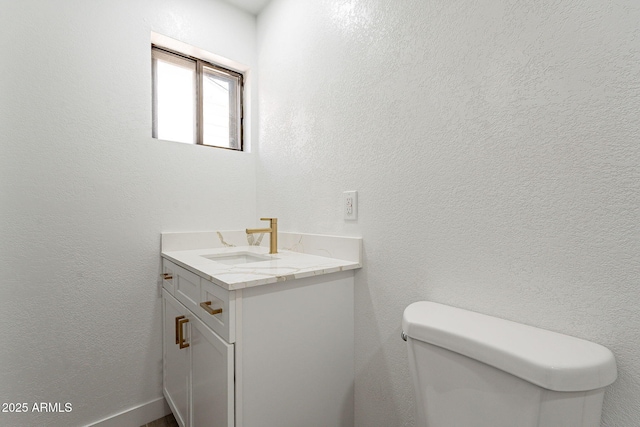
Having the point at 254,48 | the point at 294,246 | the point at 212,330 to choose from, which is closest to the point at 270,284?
the point at 212,330

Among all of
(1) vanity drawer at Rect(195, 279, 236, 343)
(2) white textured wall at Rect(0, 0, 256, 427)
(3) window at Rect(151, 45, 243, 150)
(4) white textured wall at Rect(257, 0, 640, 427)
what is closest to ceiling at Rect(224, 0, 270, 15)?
(2) white textured wall at Rect(0, 0, 256, 427)

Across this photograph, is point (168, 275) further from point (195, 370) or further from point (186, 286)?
point (195, 370)

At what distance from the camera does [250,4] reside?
72.1 inches

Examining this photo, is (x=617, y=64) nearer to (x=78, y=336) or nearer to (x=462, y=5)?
(x=462, y=5)

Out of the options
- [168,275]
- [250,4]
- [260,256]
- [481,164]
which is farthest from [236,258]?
[250,4]

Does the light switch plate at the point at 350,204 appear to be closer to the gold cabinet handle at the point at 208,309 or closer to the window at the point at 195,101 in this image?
the gold cabinet handle at the point at 208,309

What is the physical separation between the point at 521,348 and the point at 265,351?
728 mm

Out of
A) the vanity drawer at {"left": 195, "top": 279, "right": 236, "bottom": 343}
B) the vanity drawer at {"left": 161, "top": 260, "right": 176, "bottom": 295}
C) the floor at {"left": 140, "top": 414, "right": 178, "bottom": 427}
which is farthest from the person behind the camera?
the floor at {"left": 140, "top": 414, "right": 178, "bottom": 427}

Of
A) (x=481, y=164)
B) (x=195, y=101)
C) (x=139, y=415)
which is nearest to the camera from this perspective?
(x=481, y=164)

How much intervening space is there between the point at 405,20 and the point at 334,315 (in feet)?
3.77

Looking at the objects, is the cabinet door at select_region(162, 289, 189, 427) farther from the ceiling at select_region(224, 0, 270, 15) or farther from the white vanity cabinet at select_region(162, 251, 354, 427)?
the ceiling at select_region(224, 0, 270, 15)

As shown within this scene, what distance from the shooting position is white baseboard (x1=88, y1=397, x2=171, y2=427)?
1462 mm

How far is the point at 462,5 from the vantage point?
3.00ft

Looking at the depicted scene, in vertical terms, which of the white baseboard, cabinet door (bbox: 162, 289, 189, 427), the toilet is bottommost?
the white baseboard
